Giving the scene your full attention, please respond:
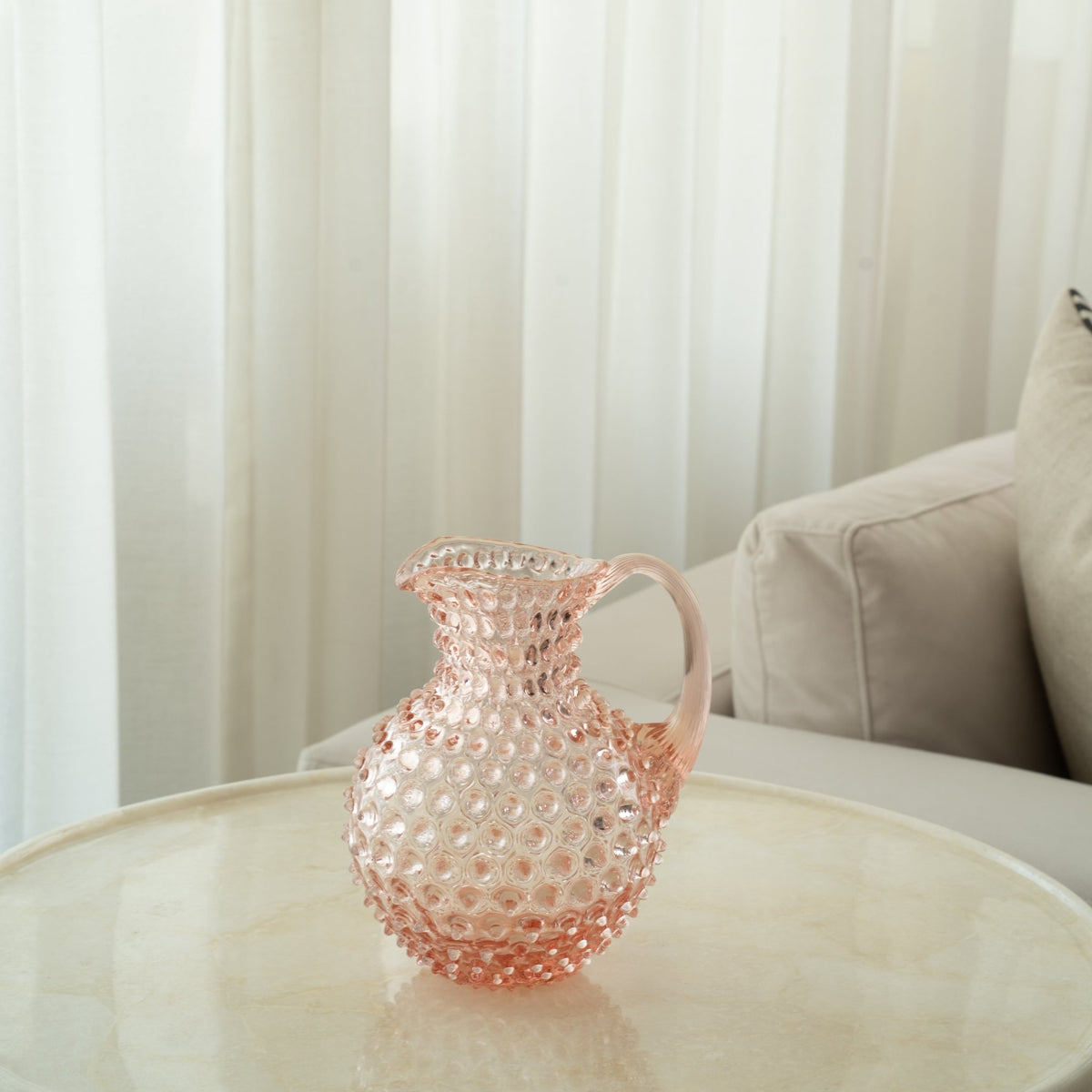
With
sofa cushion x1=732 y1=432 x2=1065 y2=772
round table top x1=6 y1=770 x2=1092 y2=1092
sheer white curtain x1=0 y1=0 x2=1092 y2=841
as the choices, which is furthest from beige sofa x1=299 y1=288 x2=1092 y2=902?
sheer white curtain x1=0 y1=0 x2=1092 y2=841

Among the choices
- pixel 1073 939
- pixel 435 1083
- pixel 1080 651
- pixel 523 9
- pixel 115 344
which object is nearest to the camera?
pixel 435 1083

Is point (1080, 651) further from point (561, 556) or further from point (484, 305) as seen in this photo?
point (484, 305)

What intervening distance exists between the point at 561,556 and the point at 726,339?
1.56 metres

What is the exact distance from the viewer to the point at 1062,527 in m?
1.00

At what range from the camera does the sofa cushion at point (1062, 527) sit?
3.22 ft

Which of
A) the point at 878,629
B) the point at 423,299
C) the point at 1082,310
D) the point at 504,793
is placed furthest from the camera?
the point at 423,299

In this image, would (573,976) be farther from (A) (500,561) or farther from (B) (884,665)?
(B) (884,665)

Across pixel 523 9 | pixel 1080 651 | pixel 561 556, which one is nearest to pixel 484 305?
pixel 523 9

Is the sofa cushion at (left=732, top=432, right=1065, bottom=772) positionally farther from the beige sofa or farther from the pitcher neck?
the pitcher neck

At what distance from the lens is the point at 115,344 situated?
1.31 meters

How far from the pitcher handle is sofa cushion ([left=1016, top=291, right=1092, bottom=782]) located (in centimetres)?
47

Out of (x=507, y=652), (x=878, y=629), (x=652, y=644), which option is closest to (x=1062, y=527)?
(x=878, y=629)

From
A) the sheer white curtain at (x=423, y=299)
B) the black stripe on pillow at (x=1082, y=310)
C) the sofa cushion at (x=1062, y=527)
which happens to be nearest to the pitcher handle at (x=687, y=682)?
the sofa cushion at (x=1062, y=527)

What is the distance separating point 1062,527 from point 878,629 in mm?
160
